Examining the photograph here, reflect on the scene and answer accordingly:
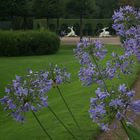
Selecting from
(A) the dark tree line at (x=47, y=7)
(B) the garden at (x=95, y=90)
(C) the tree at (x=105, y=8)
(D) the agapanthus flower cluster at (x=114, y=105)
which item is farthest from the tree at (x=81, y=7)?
(D) the agapanthus flower cluster at (x=114, y=105)

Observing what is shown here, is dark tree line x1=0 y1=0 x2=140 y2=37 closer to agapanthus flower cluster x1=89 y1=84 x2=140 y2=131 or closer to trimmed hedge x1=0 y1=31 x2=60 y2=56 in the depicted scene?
trimmed hedge x1=0 y1=31 x2=60 y2=56

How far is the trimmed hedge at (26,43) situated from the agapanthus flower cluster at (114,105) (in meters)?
21.0

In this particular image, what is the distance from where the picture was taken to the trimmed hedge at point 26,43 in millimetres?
23672

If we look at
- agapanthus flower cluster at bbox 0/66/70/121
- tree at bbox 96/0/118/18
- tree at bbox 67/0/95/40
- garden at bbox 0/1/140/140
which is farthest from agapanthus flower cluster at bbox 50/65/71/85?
tree at bbox 96/0/118/18

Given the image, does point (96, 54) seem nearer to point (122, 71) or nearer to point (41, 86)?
point (122, 71)

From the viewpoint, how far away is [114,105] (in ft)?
9.08

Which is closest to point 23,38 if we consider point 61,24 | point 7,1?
point 7,1

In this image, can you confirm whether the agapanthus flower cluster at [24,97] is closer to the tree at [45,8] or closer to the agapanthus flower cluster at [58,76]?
the agapanthus flower cluster at [58,76]

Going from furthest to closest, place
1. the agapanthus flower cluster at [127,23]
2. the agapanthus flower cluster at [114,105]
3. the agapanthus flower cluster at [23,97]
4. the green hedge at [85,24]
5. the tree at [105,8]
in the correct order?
the tree at [105,8]
the green hedge at [85,24]
the agapanthus flower cluster at [127,23]
the agapanthus flower cluster at [23,97]
the agapanthus flower cluster at [114,105]

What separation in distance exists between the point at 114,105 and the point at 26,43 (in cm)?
2138

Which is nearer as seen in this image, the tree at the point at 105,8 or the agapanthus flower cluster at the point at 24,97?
the agapanthus flower cluster at the point at 24,97

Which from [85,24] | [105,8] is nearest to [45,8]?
[85,24]

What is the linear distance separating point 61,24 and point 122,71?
4355cm

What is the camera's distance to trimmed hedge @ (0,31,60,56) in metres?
23.7
